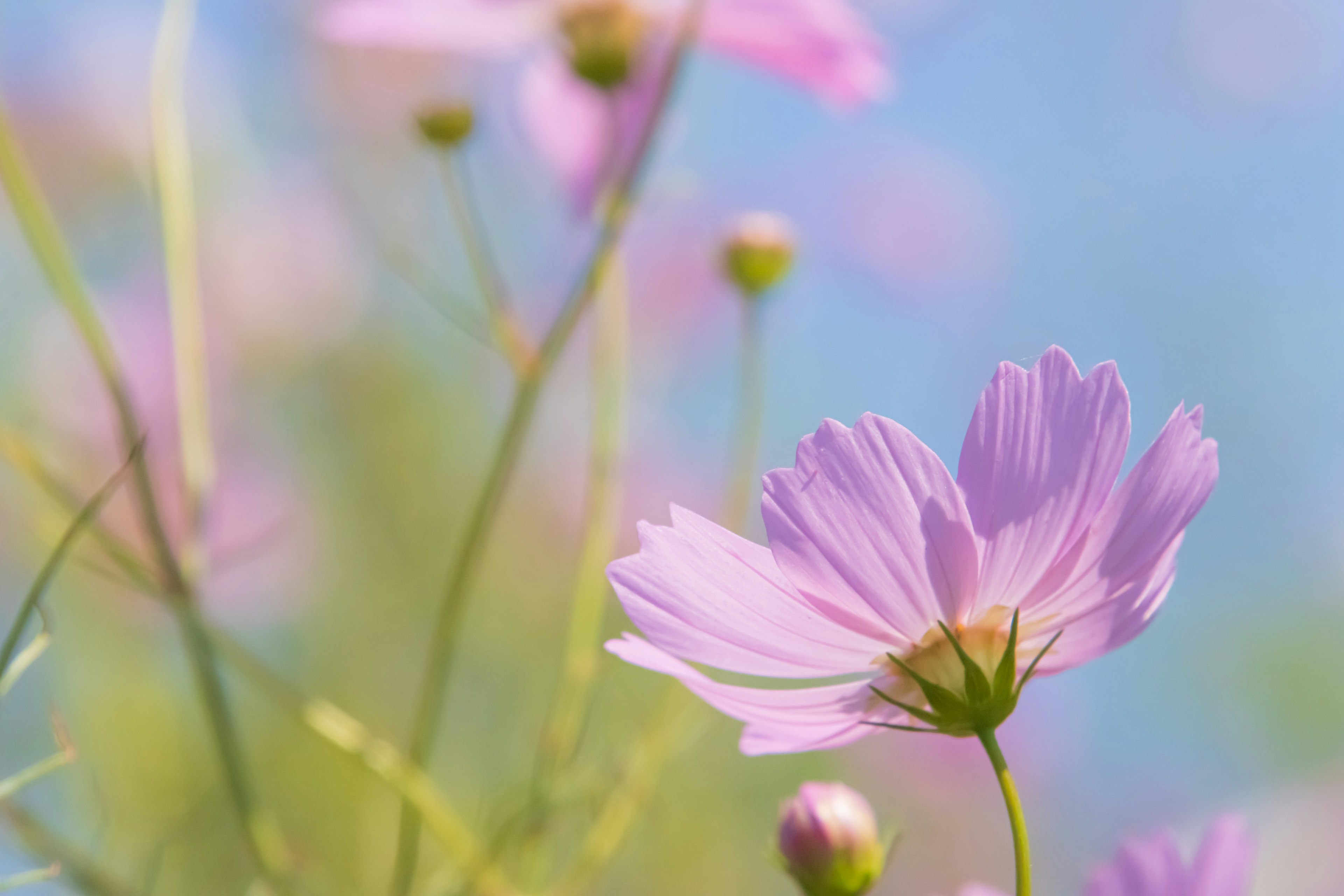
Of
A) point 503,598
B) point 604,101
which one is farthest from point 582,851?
point 503,598

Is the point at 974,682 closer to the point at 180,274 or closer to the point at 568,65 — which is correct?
the point at 180,274

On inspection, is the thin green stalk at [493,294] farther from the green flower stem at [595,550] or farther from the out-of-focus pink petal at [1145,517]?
the out-of-focus pink petal at [1145,517]

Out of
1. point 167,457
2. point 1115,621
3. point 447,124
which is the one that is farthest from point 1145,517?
point 167,457

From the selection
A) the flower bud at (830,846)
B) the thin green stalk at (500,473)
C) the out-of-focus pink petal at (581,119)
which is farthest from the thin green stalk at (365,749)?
Answer: the out-of-focus pink petal at (581,119)

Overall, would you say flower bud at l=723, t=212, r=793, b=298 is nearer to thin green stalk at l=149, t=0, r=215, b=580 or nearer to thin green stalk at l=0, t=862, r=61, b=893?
thin green stalk at l=149, t=0, r=215, b=580

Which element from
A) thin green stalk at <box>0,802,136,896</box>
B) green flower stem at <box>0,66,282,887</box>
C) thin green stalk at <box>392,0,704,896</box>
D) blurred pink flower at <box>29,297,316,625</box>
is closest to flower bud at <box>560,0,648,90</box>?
thin green stalk at <box>392,0,704,896</box>

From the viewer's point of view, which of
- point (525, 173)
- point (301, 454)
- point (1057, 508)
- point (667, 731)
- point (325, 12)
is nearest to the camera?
point (1057, 508)

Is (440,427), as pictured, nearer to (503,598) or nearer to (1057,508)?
(503,598)
